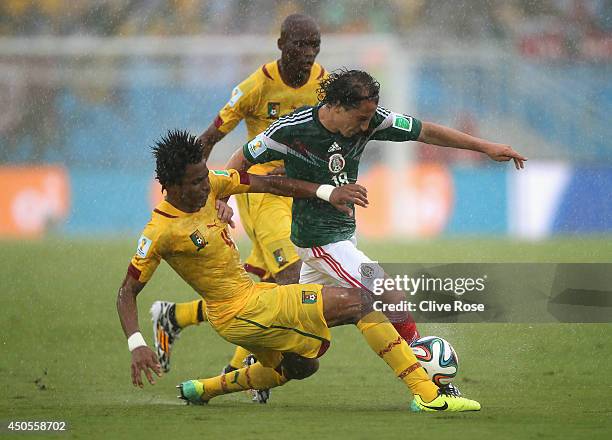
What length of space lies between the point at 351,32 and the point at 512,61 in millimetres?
3093

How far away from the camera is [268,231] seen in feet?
25.5

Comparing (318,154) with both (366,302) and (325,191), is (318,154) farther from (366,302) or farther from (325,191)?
(366,302)

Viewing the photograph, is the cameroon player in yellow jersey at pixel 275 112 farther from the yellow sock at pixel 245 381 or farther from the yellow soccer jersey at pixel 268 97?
the yellow sock at pixel 245 381

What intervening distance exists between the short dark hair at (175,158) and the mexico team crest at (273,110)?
1.89 meters

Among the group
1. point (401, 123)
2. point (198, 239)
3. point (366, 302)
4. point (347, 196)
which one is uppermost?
point (401, 123)

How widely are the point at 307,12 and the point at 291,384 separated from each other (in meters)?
13.7

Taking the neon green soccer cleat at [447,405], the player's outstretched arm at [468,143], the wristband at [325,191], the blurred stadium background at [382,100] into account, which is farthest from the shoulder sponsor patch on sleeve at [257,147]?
the blurred stadium background at [382,100]

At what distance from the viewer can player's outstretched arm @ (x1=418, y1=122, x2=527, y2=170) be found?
653 cm

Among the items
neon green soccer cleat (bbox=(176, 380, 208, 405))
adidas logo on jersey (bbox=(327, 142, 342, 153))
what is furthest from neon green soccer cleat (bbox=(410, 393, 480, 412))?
adidas logo on jersey (bbox=(327, 142, 342, 153))

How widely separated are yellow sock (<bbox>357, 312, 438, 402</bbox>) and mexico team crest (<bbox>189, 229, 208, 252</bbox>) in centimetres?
94

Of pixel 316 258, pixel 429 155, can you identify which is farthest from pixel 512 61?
pixel 316 258

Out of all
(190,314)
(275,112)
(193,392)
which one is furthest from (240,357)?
(275,112)

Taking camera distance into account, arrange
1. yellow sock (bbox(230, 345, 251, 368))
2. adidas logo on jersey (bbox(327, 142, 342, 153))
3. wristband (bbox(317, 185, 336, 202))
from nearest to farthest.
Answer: wristband (bbox(317, 185, 336, 202)) → adidas logo on jersey (bbox(327, 142, 342, 153)) → yellow sock (bbox(230, 345, 251, 368))

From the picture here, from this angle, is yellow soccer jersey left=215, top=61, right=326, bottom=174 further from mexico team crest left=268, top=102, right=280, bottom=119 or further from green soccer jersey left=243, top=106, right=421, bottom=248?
green soccer jersey left=243, top=106, right=421, bottom=248
